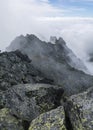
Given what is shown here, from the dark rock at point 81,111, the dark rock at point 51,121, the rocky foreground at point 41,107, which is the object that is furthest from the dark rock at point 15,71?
the dark rock at point 81,111

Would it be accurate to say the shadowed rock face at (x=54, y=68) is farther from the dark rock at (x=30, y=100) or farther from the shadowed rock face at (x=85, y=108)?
the shadowed rock face at (x=85, y=108)

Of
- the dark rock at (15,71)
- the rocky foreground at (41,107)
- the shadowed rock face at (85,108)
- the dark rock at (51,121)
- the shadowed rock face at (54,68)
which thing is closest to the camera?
the shadowed rock face at (85,108)

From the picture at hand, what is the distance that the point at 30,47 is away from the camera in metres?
83.2

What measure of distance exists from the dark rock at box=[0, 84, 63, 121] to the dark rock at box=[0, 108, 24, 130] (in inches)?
68.8

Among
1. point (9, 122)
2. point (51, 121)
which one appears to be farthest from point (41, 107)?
point (51, 121)

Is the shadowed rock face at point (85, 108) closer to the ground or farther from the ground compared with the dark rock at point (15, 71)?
closer to the ground

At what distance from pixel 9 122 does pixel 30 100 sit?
3.74m

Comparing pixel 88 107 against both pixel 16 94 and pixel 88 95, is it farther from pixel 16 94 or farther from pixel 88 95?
pixel 16 94

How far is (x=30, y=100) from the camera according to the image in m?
22.9

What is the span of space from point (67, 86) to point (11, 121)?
3214 centimetres

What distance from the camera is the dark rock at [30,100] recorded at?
22.4 metres

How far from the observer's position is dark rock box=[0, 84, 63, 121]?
22375 mm

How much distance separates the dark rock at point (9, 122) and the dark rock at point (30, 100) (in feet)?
5.73

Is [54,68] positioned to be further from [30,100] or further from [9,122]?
[9,122]
